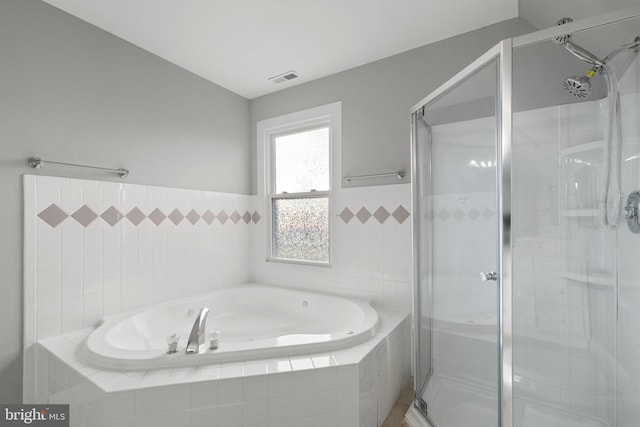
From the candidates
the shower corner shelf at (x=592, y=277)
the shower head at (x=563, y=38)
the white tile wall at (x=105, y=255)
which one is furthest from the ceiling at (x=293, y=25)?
the shower corner shelf at (x=592, y=277)

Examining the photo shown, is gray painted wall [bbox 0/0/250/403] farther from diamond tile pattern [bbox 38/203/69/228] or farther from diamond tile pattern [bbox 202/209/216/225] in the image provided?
diamond tile pattern [bbox 202/209/216/225]

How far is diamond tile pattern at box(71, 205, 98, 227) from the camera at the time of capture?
1.83 meters

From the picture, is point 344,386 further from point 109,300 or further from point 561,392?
point 109,300

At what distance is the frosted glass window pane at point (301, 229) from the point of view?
2.75 metres

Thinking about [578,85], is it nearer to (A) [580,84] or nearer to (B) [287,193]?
(A) [580,84]

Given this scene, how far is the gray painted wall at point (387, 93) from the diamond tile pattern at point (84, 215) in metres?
1.86

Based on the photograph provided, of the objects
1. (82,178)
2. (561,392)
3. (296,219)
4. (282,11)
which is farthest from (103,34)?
(561,392)

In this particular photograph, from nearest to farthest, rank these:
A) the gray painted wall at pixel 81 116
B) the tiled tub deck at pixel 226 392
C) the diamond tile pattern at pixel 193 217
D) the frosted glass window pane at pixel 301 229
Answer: the tiled tub deck at pixel 226 392, the gray painted wall at pixel 81 116, the diamond tile pattern at pixel 193 217, the frosted glass window pane at pixel 301 229

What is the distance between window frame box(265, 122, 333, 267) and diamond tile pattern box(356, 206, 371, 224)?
293 mm

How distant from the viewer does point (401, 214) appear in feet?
7.43

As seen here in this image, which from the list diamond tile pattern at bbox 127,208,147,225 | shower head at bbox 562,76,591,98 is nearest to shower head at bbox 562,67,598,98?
shower head at bbox 562,76,591,98

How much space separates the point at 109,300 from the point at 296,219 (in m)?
1.61

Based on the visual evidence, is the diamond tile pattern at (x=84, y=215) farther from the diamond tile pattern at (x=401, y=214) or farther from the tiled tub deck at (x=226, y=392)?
the diamond tile pattern at (x=401, y=214)

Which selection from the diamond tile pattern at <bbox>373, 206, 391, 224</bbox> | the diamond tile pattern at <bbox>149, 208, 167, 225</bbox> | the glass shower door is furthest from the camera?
the diamond tile pattern at <bbox>373, 206, 391, 224</bbox>
